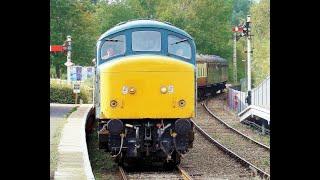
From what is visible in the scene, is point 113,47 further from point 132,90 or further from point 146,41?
point 132,90

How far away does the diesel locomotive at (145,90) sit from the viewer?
1234 centimetres

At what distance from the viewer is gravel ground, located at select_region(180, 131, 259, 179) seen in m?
12.9

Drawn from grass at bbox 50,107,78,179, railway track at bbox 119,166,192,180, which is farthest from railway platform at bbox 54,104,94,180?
railway track at bbox 119,166,192,180

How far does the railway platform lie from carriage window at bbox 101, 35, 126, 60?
205 centimetres

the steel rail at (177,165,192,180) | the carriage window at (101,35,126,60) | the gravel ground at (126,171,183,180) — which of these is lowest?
the gravel ground at (126,171,183,180)

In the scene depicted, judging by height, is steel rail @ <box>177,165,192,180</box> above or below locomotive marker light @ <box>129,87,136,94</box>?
below

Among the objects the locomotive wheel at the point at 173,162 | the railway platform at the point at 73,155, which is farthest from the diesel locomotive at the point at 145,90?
the railway platform at the point at 73,155

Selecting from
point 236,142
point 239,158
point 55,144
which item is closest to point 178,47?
point 239,158

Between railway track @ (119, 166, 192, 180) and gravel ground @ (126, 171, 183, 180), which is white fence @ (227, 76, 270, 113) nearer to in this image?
railway track @ (119, 166, 192, 180)

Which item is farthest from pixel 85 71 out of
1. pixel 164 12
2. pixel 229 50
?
pixel 229 50
